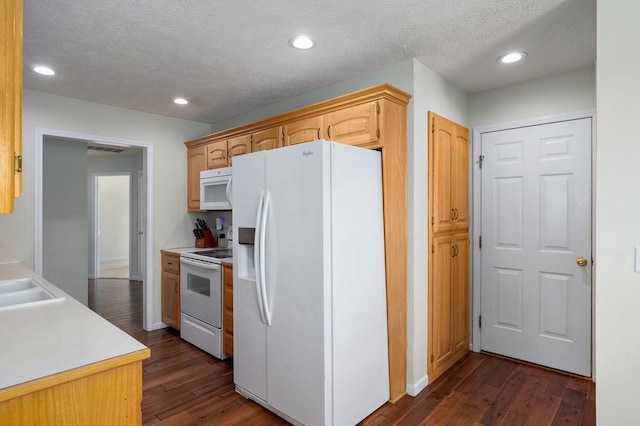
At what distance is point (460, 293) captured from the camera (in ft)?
10.6

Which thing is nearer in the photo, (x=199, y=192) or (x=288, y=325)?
(x=288, y=325)

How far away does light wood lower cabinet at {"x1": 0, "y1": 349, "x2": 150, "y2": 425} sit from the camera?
100cm

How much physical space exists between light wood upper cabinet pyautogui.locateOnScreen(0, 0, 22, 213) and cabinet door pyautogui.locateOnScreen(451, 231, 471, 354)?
2.98m

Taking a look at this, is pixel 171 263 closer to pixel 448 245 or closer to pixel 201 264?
pixel 201 264

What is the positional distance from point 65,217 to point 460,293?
4941mm

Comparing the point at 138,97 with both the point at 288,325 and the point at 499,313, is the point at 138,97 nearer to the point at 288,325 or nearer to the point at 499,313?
the point at 288,325

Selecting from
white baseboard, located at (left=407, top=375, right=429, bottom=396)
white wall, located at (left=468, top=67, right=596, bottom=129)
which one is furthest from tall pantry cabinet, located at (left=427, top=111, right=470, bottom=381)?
white wall, located at (left=468, top=67, right=596, bottom=129)

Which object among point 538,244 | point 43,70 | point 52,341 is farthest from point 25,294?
point 538,244

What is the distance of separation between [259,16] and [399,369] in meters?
2.47

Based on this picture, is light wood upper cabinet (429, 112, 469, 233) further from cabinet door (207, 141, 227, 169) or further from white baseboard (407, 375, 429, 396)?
cabinet door (207, 141, 227, 169)

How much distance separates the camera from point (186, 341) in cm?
367

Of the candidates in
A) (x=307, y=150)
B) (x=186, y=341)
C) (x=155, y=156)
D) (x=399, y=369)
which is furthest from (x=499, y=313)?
(x=155, y=156)

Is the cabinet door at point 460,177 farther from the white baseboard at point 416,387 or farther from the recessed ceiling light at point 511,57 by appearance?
the white baseboard at point 416,387

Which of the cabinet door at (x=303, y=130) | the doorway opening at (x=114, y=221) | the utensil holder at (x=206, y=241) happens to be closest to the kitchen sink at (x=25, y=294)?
the cabinet door at (x=303, y=130)
